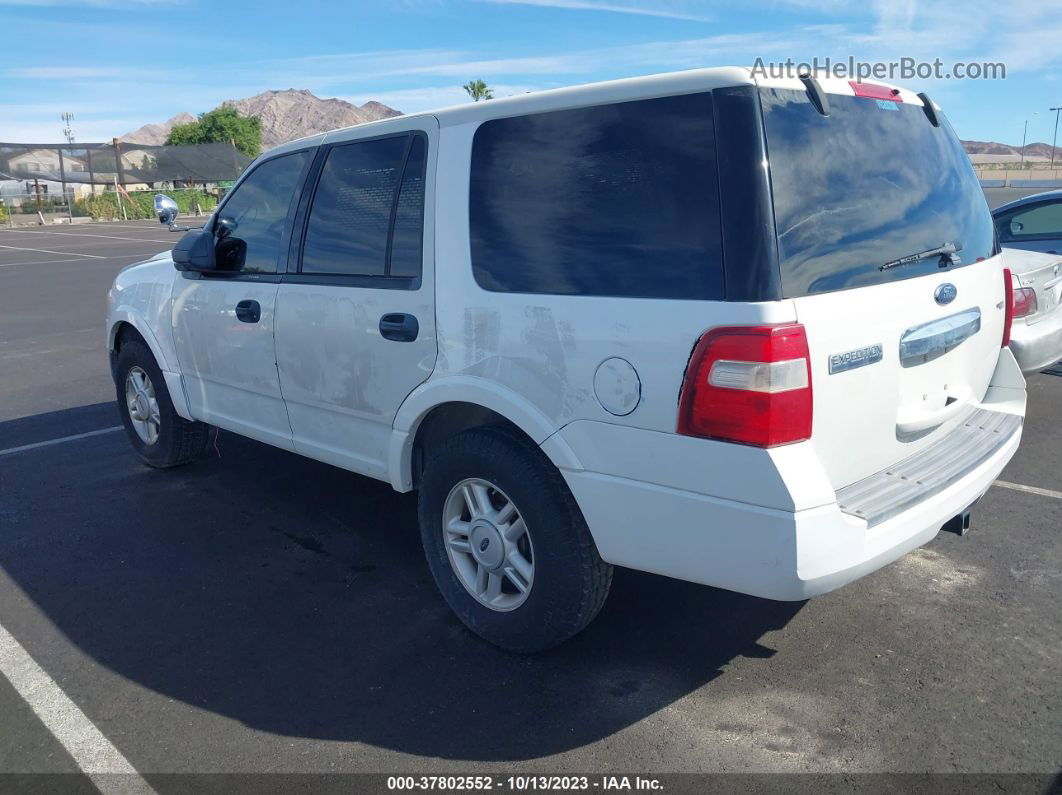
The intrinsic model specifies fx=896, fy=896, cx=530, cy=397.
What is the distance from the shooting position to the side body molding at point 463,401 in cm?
303

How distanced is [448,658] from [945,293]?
2267mm

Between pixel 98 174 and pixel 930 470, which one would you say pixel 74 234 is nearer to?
pixel 98 174

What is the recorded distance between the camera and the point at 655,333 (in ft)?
9.00

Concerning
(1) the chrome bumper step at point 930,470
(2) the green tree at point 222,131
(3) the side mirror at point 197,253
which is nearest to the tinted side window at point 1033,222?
(1) the chrome bumper step at point 930,470

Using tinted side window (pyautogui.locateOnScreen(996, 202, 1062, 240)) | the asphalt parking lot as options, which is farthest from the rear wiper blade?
tinted side window (pyautogui.locateOnScreen(996, 202, 1062, 240))

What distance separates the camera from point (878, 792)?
2.64 metres

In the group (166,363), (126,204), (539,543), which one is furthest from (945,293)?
(126,204)

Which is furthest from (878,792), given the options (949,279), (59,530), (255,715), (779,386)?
(59,530)

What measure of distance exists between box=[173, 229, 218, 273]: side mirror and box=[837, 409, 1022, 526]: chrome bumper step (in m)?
3.27

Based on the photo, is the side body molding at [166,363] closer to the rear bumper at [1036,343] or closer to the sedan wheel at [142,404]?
the sedan wheel at [142,404]

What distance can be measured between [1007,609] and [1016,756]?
1038mm

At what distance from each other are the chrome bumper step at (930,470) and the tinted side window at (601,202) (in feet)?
2.75

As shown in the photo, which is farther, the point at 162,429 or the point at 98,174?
the point at 98,174

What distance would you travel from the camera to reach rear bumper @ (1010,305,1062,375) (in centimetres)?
576
